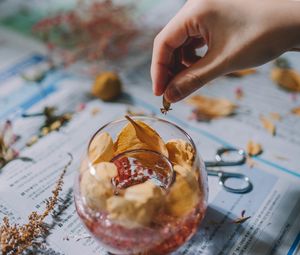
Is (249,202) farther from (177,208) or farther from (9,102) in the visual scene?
(9,102)

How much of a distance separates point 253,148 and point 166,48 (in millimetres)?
180

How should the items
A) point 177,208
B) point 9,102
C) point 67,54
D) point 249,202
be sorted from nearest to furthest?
point 177,208 → point 249,202 → point 9,102 → point 67,54

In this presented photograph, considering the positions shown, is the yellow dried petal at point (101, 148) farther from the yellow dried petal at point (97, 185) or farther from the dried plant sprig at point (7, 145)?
the dried plant sprig at point (7, 145)

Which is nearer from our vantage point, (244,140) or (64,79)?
(244,140)

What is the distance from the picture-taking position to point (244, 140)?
0.53 metres

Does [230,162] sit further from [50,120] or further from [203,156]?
[50,120]

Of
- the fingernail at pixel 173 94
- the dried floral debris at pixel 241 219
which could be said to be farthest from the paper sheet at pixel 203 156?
the fingernail at pixel 173 94

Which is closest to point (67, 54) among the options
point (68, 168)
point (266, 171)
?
point (68, 168)

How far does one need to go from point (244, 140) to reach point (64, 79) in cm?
30

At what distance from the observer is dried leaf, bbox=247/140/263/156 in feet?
1.67

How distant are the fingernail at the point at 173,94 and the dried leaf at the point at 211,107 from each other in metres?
0.16

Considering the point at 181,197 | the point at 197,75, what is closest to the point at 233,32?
A: the point at 197,75

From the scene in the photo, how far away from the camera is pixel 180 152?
1.28 ft

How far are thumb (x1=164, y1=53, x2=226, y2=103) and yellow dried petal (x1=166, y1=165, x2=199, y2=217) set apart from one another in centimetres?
9
